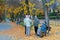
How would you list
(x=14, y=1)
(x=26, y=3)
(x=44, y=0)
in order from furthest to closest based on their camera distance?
(x=14, y=1), (x=26, y=3), (x=44, y=0)

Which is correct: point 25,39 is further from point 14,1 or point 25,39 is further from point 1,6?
point 14,1

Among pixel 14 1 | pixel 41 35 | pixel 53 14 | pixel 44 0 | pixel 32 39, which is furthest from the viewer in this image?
pixel 53 14

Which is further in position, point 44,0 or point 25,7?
point 25,7

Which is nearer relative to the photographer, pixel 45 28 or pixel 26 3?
pixel 45 28

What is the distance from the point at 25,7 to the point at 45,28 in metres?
10.4

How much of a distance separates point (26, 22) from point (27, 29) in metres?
0.63

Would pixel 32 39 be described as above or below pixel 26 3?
below

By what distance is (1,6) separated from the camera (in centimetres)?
3359

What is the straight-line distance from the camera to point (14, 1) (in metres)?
37.6

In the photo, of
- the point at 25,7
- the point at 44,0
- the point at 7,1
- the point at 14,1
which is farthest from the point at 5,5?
the point at 44,0

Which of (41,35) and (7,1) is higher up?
(7,1)

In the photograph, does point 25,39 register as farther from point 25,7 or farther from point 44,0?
point 25,7

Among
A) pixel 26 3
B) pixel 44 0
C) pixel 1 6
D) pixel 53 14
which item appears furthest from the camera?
pixel 53 14

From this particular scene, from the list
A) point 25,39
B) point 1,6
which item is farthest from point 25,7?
point 25,39
